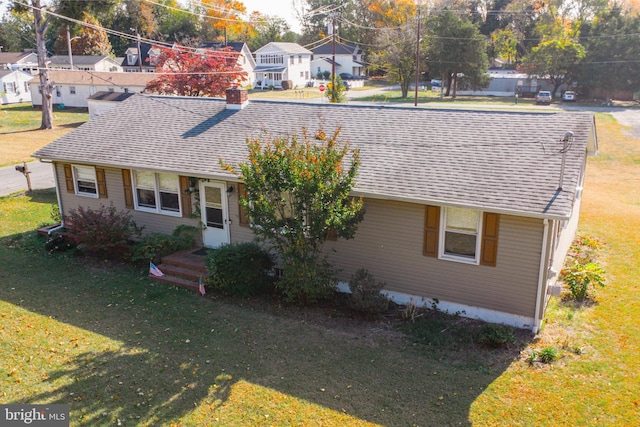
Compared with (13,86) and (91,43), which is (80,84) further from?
(91,43)

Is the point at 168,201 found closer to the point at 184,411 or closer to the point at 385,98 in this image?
the point at 184,411

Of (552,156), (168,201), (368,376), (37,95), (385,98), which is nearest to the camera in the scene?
(368,376)

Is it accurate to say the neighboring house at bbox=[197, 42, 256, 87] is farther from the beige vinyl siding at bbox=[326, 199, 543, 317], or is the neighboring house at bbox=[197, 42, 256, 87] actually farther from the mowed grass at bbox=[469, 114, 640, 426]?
the mowed grass at bbox=[469, 114, 640, 426]

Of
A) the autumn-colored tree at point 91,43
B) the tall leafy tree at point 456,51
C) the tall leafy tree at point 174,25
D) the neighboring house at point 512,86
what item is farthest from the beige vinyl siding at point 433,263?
the tall leafy tree at point 174,25

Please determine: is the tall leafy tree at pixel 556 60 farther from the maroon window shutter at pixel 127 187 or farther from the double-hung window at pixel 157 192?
the maroon window shutter at pixel 127 187

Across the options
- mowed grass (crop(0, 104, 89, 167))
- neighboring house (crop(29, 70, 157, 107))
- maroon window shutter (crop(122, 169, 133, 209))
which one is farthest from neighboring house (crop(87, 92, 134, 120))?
maroon window shutter (crop(122, 169, 133, 209))

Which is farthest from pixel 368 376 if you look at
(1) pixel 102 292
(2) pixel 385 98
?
(2) pixel 385 98
